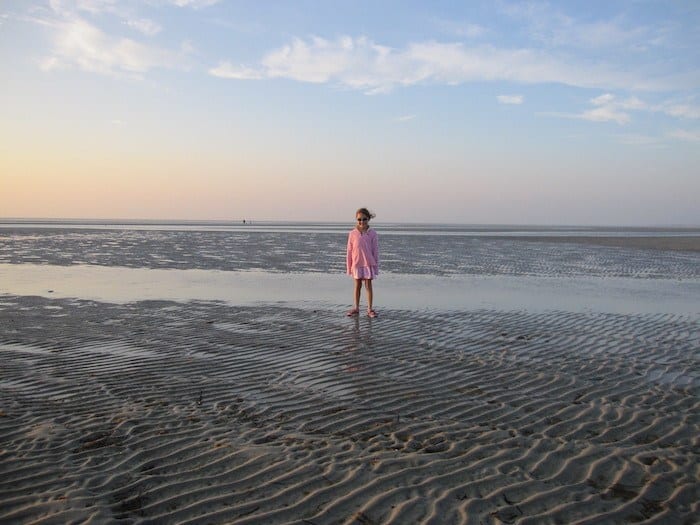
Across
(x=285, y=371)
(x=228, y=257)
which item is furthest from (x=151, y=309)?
(x=228, y=257)

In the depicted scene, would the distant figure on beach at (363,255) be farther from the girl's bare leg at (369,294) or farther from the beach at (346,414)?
the beach at (346,414)

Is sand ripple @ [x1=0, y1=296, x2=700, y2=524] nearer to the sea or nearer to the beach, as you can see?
the beach

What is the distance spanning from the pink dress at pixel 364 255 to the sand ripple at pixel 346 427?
8.87 feet

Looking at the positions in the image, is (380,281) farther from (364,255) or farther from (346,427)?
(346,427)

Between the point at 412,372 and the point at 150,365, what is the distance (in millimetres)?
3261

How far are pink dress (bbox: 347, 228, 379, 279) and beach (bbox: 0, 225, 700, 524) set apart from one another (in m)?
0.95

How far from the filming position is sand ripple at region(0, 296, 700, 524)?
373cm

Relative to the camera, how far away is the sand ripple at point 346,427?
3.73 metres

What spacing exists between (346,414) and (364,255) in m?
6.65

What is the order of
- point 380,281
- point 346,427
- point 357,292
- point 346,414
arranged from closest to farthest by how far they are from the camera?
point 346,427 < point 346,414 < point 357,292 < point 380,281

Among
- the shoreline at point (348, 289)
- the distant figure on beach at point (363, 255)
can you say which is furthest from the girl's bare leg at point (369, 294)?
the shoreline at point (348, 289)

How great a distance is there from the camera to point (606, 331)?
9.92 metres

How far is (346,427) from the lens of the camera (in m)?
5.12


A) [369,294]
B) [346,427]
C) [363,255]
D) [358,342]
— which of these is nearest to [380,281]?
[363,255]
